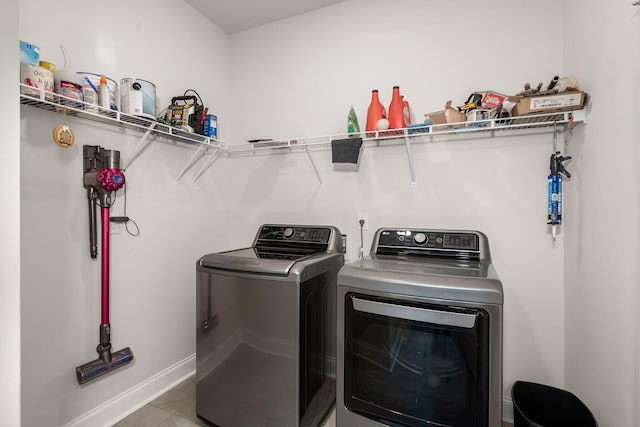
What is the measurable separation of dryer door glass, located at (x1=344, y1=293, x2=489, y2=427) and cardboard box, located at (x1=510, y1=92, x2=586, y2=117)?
109 centimetres

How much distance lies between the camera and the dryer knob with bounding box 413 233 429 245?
1.82m

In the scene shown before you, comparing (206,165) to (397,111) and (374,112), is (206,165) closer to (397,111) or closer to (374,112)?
(374,112)

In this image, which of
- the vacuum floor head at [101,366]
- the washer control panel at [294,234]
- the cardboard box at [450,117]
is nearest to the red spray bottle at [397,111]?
the cardboard box at [450,117]

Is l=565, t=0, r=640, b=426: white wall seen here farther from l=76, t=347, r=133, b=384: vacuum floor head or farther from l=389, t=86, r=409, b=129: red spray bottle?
l=76, t=347, r=133, b=384: vacuum floor head

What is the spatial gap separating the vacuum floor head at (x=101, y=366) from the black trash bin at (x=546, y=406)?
7.20 feet

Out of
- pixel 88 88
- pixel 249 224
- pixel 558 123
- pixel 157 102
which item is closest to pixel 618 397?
pixel 558 123

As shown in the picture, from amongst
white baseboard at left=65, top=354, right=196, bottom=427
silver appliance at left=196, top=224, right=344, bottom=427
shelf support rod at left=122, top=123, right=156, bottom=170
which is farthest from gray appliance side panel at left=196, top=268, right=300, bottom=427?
shelf support rod at left=122, top=123, right=156, bottom=170

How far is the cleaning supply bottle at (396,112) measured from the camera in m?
1.94

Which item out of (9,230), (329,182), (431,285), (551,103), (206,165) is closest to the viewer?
(9,230)

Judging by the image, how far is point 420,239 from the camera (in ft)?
5.98

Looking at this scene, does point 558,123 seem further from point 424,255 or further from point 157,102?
point 157,102

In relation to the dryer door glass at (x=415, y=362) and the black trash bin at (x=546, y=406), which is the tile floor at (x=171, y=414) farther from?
the dryer door glass at (x=415, y=362)

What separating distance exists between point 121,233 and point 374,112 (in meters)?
1.80

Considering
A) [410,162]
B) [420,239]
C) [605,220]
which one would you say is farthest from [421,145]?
[605,220]
